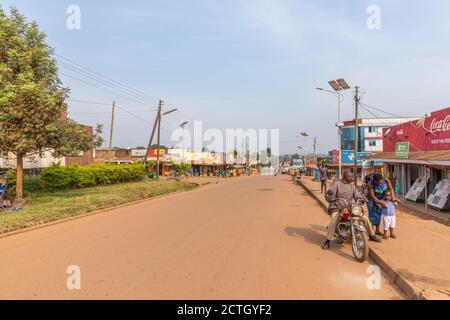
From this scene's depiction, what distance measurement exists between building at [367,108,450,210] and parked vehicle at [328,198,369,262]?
5978 mm

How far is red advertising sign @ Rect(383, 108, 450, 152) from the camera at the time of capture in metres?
15.2

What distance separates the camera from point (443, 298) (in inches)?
169

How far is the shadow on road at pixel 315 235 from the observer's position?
700 cm

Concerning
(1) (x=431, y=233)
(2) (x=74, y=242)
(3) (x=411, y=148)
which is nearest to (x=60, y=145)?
(2) (x=74, y=242)

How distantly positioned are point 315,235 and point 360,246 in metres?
2.51

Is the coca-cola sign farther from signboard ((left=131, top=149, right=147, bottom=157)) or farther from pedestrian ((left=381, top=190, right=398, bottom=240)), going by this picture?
signboard ((left=131, top=149, right=147, bottom=157))

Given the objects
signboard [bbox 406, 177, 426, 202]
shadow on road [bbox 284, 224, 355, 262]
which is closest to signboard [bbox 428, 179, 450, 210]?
signboard [bbox 406, 177, 426, 202]

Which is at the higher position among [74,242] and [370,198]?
[370,198]

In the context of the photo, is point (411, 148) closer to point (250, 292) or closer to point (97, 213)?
point (97, 213)

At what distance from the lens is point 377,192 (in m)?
7.84

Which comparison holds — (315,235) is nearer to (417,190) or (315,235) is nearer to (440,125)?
(440,125)

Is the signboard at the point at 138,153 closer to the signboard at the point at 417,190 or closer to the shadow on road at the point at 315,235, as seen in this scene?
the signboard at the point at 417,190

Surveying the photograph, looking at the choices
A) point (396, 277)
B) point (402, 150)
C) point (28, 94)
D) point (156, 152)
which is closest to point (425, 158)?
point (402, 150)

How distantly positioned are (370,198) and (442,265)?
2572 mm
